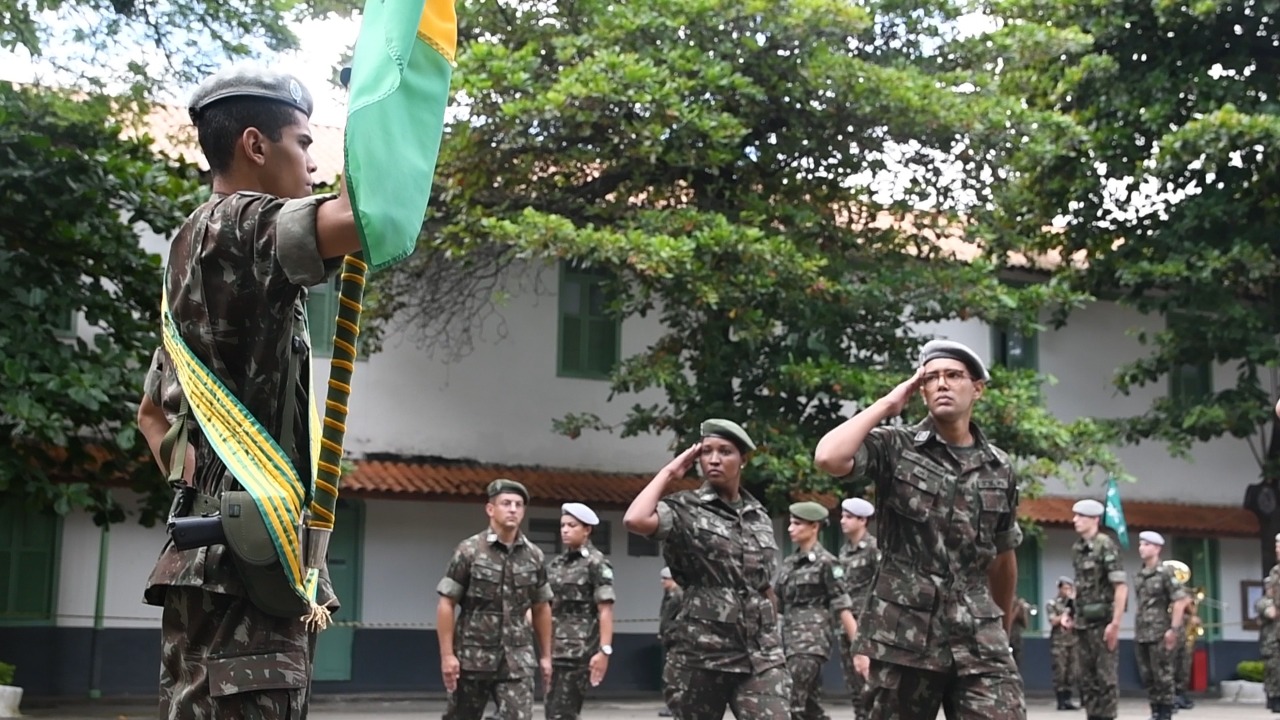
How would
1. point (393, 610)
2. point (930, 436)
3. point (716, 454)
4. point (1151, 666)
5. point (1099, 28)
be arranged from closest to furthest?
point (930, 436) < point (716, 454) < point (1151, 666) < point (393, 610) < point (1099, 28)

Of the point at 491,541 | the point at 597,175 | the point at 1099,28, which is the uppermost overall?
the point at 1099,28

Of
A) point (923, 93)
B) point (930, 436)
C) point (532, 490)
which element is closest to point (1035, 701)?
point (532, 490)

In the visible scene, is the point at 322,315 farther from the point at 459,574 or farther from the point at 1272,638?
the point at 1272,638

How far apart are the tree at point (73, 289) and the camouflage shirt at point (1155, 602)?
39.7ft

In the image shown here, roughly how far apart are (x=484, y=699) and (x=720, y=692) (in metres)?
2.91

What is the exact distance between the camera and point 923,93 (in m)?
18.4

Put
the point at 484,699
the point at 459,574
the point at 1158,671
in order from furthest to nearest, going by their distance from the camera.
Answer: the point at 1158,671 < the point at 459,574 < the point at 484,699

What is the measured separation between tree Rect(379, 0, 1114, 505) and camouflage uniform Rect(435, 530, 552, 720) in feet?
19.6

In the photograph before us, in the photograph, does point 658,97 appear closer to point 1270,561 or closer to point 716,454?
point 716,454

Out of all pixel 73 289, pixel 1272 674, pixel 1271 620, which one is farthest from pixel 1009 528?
pixel 1272 674

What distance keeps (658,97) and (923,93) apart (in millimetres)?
2955

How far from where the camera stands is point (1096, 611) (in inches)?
707

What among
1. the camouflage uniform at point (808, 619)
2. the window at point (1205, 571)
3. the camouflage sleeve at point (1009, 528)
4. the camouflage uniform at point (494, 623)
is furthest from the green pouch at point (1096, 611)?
the camouflage sleeve at point (1009, 528)

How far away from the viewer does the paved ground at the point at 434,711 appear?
58.9 ft
